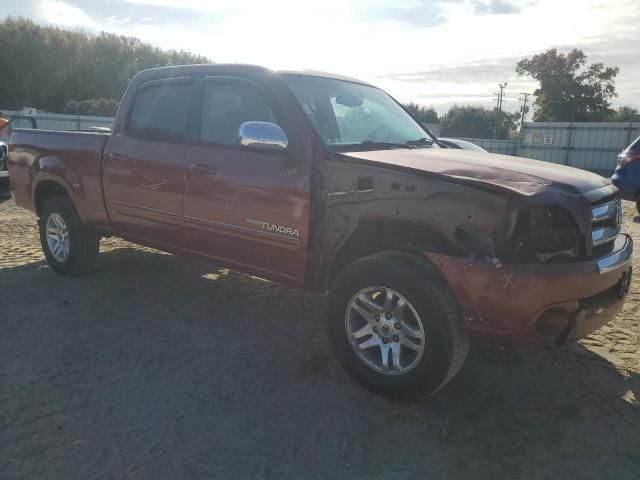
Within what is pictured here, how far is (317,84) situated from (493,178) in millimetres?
1725

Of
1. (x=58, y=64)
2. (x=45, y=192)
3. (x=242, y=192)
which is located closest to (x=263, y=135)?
(x=242, y=192)

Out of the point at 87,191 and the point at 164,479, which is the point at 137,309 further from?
the point at 164,479

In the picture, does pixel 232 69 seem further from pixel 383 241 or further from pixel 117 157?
pixel 383 241

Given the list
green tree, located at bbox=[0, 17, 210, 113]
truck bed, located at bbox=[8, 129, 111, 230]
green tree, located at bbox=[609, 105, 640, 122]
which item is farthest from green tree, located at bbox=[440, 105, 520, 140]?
truck bed, located at bbox=[8, 129, 111, 230]

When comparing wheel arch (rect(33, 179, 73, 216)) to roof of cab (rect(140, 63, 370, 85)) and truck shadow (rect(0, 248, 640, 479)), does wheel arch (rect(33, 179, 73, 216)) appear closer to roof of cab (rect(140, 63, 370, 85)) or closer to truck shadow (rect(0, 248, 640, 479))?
truck shadow (rect(0, 248, 640, 479))

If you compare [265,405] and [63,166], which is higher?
[63,166]

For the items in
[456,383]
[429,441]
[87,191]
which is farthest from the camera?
[87,191]

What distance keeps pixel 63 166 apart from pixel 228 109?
2.09 metres

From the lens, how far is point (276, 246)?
3.61m

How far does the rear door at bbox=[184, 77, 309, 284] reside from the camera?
3.50 m

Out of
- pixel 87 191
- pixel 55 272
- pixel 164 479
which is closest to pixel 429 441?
pixel 164 479

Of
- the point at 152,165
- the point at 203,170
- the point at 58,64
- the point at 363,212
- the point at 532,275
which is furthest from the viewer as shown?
the point at 58,64

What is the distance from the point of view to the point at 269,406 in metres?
3.01

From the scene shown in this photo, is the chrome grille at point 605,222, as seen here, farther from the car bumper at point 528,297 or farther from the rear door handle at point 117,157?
the rear door handle at point 117,157
